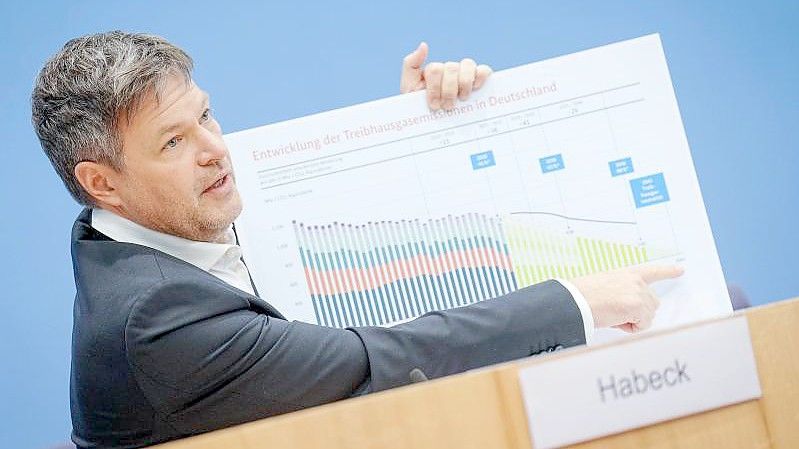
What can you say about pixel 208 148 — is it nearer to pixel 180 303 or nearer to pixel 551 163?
pixel 180 303

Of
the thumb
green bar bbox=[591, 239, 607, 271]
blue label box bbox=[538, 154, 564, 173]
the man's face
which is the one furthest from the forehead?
green bar bbox=[591, 239, 607, 271]

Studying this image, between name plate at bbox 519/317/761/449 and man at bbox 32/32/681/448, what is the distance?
629 mm

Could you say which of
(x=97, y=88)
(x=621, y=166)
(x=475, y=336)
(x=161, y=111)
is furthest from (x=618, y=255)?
(x=97, y=88)

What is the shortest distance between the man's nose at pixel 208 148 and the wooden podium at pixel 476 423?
3.09 ft

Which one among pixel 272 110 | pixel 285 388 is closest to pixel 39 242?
pixel 272 110

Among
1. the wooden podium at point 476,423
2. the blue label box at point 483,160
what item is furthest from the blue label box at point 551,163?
the wooden podium at point 476,423

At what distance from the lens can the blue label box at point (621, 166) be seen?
5.77ft

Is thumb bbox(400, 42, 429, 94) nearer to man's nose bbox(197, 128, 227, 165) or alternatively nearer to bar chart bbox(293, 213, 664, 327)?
bar chart bbox(293, 213, 664, 327)

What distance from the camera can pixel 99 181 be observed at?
1.60 m

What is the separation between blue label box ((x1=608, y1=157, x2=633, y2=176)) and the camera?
1759 mm

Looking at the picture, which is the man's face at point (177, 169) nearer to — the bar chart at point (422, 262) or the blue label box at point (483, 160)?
the bar chart at point (422, 262)

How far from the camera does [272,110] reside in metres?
2.43

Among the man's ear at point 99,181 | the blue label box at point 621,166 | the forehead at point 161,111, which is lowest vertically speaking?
the blue label box at point 621,166

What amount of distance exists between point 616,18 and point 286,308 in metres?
1.29
